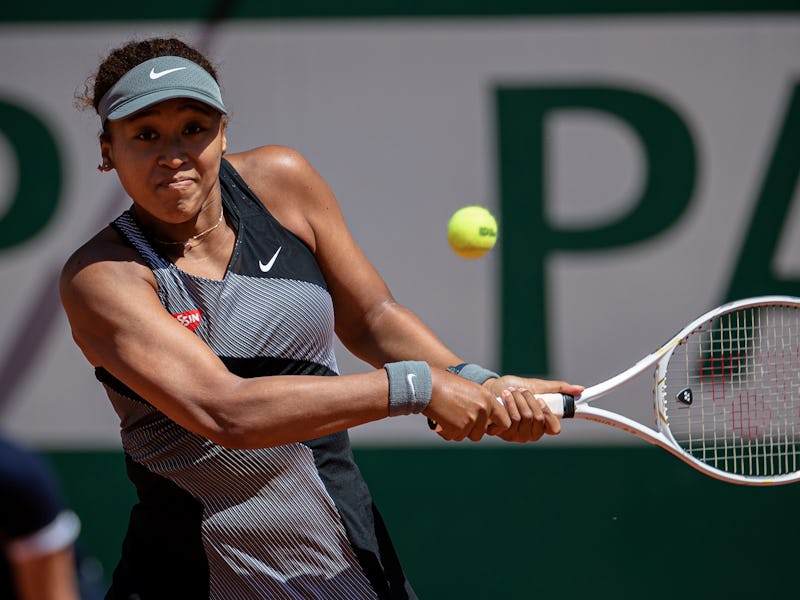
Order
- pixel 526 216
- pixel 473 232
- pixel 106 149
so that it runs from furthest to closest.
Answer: pixel 526 216 → pixel 473 232 → pixel 106 149

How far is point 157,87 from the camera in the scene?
2.29 m

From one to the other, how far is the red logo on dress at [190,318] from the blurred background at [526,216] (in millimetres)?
2001

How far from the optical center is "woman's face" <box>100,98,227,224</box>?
2.32m

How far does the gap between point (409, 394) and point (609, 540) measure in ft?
7.49

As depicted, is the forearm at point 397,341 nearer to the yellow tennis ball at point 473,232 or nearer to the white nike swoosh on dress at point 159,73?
the yellow tennis ball at point 473,232

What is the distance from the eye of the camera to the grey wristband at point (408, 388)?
2.29m

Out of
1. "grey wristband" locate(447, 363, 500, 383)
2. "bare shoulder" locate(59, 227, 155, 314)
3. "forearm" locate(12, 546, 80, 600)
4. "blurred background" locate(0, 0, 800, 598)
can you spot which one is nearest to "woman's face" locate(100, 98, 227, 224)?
"bare shoulder" locate(59, 227, 155, 314)

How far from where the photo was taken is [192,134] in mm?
2383

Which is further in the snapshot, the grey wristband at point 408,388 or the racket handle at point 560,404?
the racket handle at point 560,404

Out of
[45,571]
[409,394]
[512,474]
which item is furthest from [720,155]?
[45,571]

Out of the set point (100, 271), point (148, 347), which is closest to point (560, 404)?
point (148, 347)

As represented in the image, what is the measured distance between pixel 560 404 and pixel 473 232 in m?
0.48

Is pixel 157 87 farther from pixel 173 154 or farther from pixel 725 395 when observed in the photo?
pixel 725 395

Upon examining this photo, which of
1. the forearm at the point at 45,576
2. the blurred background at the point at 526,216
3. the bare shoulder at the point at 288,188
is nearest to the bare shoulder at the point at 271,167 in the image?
the bare shoulder at the point at 288,188
